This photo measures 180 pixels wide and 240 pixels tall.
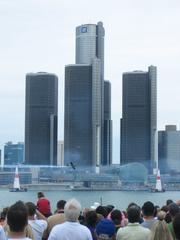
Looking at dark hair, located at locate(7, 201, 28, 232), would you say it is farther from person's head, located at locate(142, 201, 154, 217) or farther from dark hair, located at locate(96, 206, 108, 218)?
dark hair, located at locate(96, 206, 108, 218)

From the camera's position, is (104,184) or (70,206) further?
(104,184)

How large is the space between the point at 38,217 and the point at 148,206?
1.81 meters

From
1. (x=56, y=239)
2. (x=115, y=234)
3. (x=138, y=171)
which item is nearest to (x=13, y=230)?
(x=56, y=239)

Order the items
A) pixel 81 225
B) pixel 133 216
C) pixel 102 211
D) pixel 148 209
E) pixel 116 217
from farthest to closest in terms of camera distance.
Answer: pixel 102 211
pixel 116 217
pixel 148 209
pixel 133 216
pixel 81 225

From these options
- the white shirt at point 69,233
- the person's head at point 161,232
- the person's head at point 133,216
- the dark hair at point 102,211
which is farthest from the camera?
the dark hair at point 102,211

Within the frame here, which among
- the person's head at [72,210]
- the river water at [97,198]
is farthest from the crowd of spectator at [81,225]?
the river water at [97,198]

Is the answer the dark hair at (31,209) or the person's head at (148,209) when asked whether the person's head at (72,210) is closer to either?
the dark hair at (31,209)

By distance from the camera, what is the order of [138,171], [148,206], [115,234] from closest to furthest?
[115,234], [148,206], [138,171]

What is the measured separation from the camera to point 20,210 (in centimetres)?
661

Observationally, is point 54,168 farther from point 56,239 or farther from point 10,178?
point 56,239

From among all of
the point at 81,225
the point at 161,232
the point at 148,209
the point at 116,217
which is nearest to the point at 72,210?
the point at 81,225

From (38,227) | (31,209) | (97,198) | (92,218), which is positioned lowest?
(97,198)

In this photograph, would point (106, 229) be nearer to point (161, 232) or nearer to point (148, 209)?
point (148, 209)

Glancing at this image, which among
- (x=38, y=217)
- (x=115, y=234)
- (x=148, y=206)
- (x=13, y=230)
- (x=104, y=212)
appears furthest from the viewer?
(x=104, y=212)
